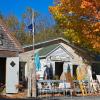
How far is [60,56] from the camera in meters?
34.1

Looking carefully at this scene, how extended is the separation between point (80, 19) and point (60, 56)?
4.17 meters

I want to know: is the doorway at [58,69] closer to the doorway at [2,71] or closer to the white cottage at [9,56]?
the doorway at [2,71]

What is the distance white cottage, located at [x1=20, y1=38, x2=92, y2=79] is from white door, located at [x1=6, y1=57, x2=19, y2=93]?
411cm

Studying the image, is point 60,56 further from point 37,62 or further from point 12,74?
point 12,74

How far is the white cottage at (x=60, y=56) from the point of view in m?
33.3

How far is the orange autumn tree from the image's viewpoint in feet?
98.6

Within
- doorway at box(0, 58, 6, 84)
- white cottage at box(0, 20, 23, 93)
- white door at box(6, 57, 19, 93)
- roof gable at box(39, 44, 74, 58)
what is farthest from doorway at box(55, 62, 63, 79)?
white door at box(6, 57, 19, 93)

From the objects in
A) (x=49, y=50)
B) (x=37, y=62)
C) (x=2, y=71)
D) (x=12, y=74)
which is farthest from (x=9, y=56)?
(x=49, y=50)

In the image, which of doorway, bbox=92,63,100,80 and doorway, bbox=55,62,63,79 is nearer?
doorway, bbox=55,62,63,79

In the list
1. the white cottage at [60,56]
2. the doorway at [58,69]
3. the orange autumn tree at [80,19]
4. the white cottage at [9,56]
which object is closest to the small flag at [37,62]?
the white cottage at [9,56]

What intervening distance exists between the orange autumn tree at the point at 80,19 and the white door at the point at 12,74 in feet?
20.2

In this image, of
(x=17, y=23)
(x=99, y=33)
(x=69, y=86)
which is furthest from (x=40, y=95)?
(x=17, y=23)

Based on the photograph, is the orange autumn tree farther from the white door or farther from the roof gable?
the white door

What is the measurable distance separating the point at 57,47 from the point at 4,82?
602 cm
